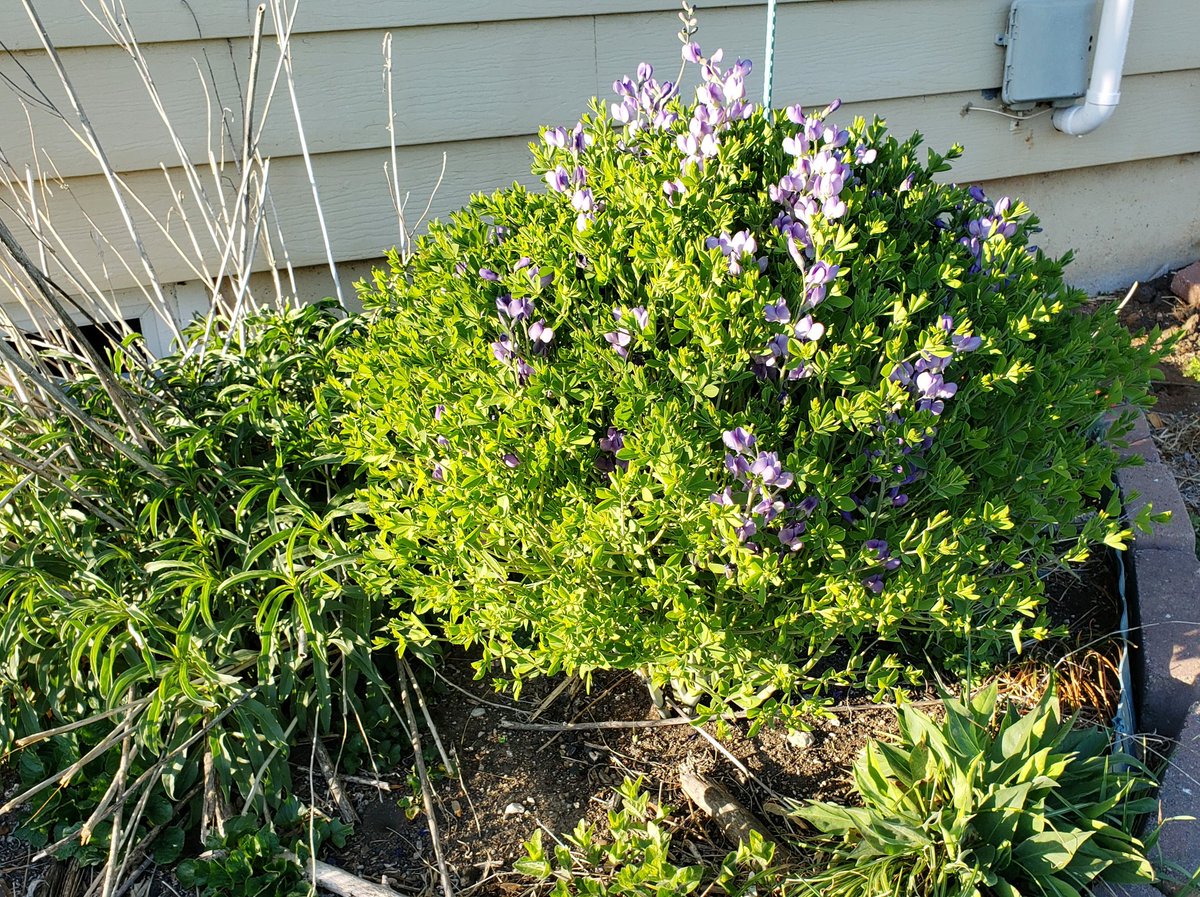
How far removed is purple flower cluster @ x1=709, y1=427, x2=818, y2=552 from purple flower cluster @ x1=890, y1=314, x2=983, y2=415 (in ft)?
0.84

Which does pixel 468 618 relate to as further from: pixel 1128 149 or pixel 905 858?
pixel 1128 149

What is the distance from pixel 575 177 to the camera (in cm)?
195

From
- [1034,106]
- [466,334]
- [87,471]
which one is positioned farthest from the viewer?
[1034,106]

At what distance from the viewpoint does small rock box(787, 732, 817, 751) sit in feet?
6.95

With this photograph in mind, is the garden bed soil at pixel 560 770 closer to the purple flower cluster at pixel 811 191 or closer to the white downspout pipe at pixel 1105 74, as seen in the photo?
the purple flower cluster at pixel 811 191

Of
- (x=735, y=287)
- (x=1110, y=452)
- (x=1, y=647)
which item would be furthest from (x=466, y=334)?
(x=1110, y=452)

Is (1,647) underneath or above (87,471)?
underneath

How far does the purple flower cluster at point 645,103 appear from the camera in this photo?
77.0 inches

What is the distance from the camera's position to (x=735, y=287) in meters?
1.69

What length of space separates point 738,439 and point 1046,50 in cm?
291

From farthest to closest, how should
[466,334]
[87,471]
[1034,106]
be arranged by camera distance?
[1034,106], [87,471], [466,334]

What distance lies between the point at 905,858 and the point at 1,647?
1833mm

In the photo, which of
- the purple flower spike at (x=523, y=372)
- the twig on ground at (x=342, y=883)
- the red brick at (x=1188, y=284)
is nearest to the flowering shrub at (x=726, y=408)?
the purple flower spike at (x=523, y=372)

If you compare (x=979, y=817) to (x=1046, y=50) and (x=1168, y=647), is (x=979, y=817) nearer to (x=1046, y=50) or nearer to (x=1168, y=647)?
(x=1168, y=647)
